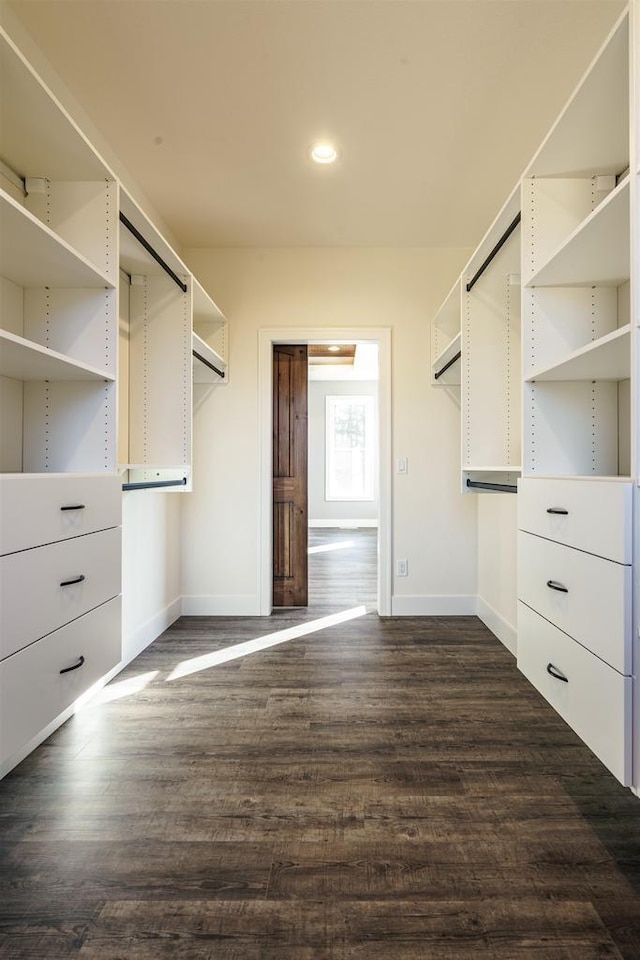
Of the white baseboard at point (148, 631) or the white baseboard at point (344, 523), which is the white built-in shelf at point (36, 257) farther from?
the white baseboard at point (344, 523)

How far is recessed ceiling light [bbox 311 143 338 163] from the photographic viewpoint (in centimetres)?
223

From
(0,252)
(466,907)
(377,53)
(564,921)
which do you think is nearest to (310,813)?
(466,907)

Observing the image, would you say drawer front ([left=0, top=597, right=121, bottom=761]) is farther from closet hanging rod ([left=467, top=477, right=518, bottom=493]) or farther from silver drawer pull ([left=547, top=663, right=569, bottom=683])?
closet hanging rod ([left=467, top=477, right=518, bottom=493])

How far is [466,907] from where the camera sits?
3.60ft

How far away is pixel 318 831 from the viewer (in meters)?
1.33

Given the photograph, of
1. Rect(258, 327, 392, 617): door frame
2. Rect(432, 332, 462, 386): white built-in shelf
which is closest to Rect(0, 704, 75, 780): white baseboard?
Rect(258, 327, 392, 617): door frame

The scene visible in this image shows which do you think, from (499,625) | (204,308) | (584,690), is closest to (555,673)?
(584,690)

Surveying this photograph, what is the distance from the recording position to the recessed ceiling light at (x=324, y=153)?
2234mm

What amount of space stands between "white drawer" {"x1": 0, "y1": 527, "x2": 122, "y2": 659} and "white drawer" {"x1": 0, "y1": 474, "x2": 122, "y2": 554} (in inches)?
1.1

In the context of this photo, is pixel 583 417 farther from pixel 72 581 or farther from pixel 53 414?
pixel 53 414

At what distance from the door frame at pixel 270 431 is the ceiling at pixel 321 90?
79cm

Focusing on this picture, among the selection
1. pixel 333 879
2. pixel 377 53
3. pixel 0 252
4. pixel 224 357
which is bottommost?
pixel 333 879

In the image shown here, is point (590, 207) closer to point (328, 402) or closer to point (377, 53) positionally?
point (377, 53)

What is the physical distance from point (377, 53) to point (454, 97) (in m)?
0.41
